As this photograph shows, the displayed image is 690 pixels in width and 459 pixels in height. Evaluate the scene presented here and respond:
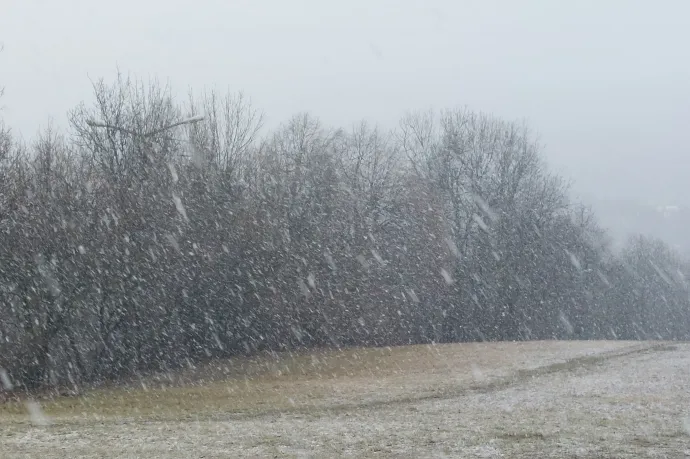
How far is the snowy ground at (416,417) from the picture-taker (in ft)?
37.6

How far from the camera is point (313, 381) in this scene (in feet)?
79.3

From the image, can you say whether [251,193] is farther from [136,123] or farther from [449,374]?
[449,374]

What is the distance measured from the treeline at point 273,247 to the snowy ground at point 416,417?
4.45 m

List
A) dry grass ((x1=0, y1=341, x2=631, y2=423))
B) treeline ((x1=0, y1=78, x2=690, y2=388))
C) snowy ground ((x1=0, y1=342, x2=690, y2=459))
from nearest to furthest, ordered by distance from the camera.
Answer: snowy ground ((x1=0, y1=342, x2=690, y2=459))
dry grass ((x1=0, y1=341, x2=631, y2=423))
treeline ((x1=0, y1=78, x2=690, y2=388))

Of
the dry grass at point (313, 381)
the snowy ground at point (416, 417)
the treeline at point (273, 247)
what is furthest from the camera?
the treeline at point (273, 247)

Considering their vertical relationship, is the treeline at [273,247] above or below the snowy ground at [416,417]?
above

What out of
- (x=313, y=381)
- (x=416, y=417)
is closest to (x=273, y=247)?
(x=313, y=381)

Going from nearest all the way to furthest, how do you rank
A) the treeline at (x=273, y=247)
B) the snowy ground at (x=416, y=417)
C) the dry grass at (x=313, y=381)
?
the snowy ground at (x=416, y=417), the dry grass at (x=313, y=381), the treeline at (x=273, y=247)

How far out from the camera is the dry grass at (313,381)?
18359mm

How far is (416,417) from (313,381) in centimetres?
925

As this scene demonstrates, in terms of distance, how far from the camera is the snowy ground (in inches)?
451

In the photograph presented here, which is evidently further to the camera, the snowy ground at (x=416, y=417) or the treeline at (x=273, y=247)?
the treeline at (x=273, y=247)

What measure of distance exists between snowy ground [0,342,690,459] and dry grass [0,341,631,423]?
0.07 meters

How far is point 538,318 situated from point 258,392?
34240 millimetres
